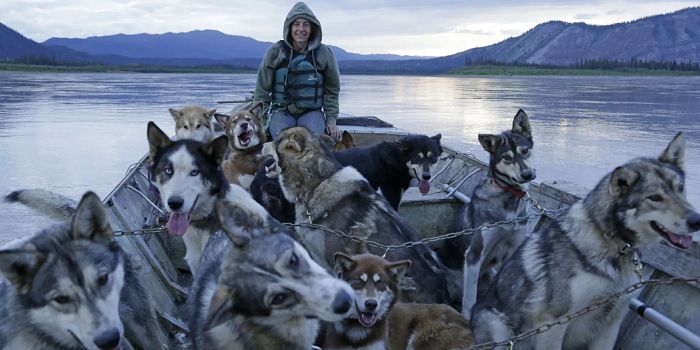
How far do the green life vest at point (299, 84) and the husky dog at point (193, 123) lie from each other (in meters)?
0.98

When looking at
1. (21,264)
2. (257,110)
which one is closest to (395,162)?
(257,110)

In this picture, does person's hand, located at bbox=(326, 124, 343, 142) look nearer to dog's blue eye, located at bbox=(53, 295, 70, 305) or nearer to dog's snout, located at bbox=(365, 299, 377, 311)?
dog's snout, located at bbox=(365, 299, 377, 311)

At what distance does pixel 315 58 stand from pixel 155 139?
12.4 ft

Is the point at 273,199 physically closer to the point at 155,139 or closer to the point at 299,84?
the point at 155,139

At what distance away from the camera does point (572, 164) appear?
43.1 ft

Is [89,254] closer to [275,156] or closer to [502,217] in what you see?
[275,156]

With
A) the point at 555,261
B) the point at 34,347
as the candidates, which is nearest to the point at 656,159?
the point at 555,261

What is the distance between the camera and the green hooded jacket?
300 inches

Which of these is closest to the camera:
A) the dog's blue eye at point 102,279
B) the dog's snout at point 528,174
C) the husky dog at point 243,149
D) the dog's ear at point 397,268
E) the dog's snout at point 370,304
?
the dog's blue eye at point 102,279

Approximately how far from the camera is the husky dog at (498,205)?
526cm

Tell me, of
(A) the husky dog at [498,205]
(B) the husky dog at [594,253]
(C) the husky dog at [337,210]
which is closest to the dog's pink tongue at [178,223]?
(C) the husky dog at [337,210]

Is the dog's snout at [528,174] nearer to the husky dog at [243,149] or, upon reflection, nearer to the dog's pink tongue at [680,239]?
the dog's pink tongue at [680,239]

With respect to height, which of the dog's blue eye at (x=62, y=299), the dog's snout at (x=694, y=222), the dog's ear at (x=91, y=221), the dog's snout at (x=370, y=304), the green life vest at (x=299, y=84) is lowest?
the dog's snout at (x=370, y=304)

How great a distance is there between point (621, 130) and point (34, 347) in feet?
60.6
